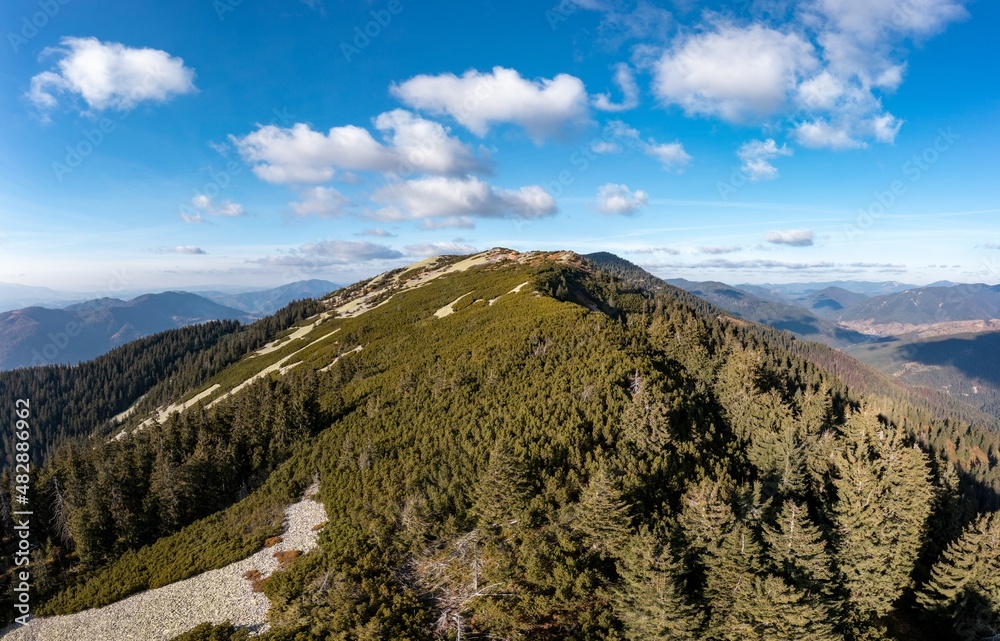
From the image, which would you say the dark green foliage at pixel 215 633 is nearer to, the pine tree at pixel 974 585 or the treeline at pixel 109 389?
the pine tree at pixel 974 585

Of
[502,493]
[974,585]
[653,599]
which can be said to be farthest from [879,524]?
[502,493]

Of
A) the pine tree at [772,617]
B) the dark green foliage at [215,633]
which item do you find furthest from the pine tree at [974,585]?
the dark green foliage at [215,633]

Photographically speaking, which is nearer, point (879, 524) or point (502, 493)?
point (502, 493)

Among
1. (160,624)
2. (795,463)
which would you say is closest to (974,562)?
(795,463)

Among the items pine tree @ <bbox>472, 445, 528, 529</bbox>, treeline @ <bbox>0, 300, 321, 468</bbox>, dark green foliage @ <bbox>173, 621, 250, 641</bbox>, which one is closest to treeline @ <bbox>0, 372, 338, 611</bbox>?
dark green foliage @ <bbox>173, 621, 250, 641</bbox>

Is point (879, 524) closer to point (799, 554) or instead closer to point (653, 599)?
point (799, 554)

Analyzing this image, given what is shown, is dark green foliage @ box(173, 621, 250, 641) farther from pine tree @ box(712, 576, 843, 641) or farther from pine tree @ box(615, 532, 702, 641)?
pine tree @ box(712, 576, 843, 641)

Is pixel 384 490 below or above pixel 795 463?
below

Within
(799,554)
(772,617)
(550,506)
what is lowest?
(772,617)

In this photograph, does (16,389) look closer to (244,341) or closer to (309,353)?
(244,341)
